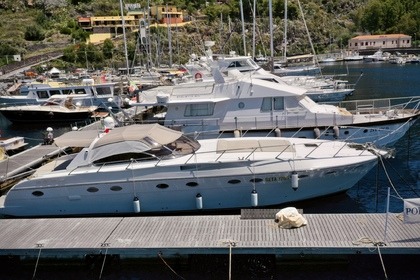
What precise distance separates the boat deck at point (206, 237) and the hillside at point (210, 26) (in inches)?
2622

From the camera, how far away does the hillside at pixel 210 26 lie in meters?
94.0

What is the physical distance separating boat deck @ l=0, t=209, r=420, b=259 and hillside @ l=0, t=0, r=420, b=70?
66.6m

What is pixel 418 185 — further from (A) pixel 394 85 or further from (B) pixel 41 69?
(B) pixel 41 69

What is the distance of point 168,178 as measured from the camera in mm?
15703

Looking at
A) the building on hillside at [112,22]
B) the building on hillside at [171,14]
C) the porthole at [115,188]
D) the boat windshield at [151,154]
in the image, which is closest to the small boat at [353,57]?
the building on hillside at [112,22]

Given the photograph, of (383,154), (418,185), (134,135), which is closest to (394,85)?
(418,185)

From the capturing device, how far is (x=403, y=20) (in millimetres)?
129500

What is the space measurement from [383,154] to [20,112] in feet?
108

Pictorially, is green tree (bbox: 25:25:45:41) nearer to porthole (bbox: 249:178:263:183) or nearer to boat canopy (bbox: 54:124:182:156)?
boat canopy (bbox: 54:124:182:156)

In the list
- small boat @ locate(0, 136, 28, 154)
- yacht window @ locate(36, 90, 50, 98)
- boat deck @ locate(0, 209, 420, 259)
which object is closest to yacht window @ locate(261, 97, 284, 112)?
boat deck @ locate(0, 209, 420, 259)

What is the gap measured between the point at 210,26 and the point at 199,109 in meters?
98.2

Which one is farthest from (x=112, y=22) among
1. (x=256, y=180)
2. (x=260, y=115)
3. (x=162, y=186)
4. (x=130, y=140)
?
(x=256, y=180)

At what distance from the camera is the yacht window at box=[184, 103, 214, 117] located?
861 inches

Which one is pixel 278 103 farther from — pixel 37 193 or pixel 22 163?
pixel 22 163
